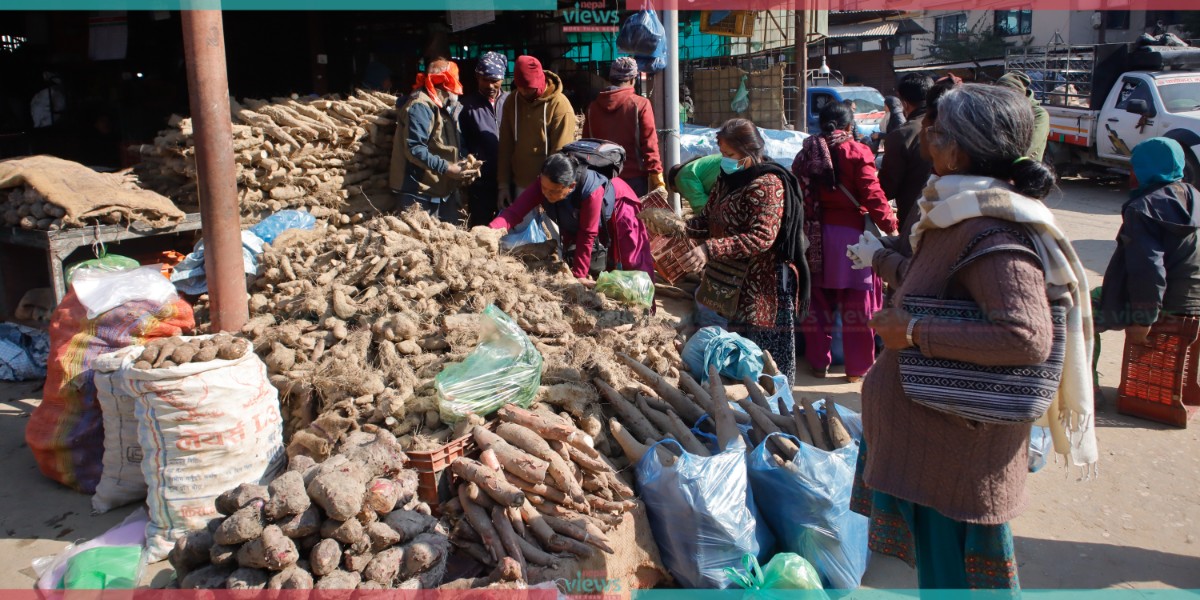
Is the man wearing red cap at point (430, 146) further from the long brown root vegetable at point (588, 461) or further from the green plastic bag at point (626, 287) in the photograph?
the long brown root vegetable at point (588, 461)

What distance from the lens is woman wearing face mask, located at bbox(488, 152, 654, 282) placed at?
16.0ft

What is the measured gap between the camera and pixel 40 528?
376 centimetres

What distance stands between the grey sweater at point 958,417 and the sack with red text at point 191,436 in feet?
8.15

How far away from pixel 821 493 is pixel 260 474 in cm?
233

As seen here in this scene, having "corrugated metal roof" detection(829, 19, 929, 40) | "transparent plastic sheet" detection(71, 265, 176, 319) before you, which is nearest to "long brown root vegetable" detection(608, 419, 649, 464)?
"transparent plastic sheet" detection(71, 265, 176, 319)

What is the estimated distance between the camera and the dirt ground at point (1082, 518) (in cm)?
348

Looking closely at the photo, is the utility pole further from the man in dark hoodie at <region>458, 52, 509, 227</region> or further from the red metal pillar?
the red metal pillar

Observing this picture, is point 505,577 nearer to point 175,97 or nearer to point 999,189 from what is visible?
point 999,189

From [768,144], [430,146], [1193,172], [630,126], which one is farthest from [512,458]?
[1193,172]

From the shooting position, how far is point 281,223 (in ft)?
18.7

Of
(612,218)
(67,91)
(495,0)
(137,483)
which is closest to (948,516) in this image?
(612,218)

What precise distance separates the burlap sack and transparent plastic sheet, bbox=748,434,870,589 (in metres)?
4.39

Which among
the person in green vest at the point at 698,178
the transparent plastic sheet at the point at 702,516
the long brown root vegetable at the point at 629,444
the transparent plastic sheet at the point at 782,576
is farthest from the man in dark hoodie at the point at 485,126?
the transparent plastic sheet at the point at 782,576

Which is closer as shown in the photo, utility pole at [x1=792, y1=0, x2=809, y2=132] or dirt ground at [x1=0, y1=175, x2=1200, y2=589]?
dirt ground at [x1=0, y1=175, x2=1200, y2=589]
